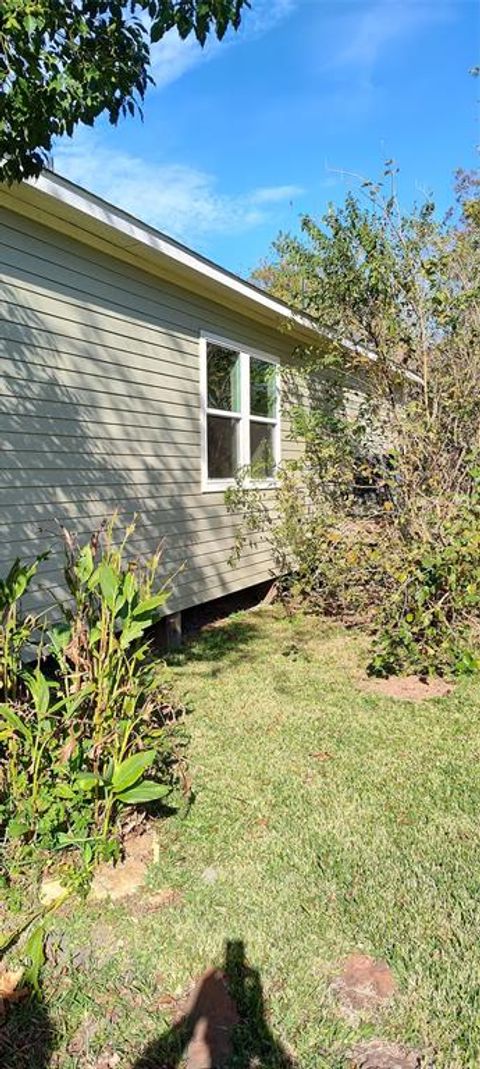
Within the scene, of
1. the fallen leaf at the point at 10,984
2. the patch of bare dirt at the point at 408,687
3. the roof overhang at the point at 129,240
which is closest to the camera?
the fallen leaf at the point at 10,984

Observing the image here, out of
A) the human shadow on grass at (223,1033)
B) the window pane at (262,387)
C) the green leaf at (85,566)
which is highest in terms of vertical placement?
the window pane at (262,387)

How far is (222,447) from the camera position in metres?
7.32

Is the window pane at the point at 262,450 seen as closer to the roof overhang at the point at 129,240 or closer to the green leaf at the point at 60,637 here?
the roof overhang at the point at 129,240

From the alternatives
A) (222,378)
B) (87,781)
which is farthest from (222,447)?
(87,781)

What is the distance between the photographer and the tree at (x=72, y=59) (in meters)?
2.46

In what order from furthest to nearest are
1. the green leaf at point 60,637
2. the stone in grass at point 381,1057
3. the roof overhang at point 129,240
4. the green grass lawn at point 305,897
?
the roof overhang at point 129,240
the green leaf at point 60,637
the green grass lawn at point 305,897
the stone in grass at point 381,1057

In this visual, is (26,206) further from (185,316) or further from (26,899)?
(26,899)

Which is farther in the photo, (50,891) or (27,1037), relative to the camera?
(50,891)

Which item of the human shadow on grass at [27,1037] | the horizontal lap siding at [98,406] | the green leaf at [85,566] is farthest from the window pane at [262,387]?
the human shadow on grass at [27,1037]

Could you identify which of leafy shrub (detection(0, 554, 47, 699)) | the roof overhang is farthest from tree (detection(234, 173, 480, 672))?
leafy shrub (detection(0, 554, 47, 699))

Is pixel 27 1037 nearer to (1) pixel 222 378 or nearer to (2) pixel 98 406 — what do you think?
(2) pixel 98 406

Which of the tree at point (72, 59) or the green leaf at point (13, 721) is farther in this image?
the green leaf at point (13, 721)

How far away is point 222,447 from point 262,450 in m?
1.06

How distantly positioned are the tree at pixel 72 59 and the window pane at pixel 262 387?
4934mm
